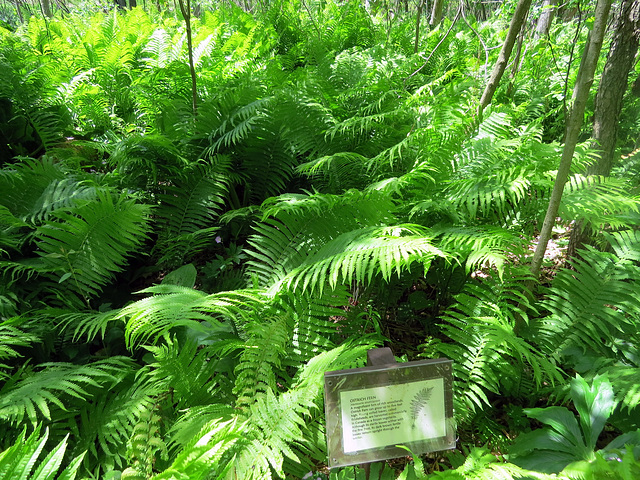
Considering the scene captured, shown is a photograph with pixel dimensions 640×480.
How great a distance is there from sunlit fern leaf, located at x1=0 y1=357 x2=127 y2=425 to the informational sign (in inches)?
35.8

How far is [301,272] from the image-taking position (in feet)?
5.77

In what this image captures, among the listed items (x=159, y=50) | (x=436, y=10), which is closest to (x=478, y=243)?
(x=436, y=10)

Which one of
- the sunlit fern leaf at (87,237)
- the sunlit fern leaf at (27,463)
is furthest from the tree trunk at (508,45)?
the sunlit fern leaf at (27,463)

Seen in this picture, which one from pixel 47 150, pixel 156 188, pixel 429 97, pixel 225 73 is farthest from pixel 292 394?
pixel 225 73

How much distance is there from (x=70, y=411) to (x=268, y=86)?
9.49 feet

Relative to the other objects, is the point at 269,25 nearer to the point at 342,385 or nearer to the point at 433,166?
the point at 433,166

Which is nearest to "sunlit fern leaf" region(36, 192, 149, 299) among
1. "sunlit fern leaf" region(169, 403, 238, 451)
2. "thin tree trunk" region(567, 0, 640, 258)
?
"sunlit fern leaf" region(169, 403, 238, 451)

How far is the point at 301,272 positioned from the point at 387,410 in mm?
787

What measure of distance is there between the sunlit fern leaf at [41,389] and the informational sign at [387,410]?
910 mm

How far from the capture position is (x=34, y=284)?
216 cm

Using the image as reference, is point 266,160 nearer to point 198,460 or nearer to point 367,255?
point 367,255

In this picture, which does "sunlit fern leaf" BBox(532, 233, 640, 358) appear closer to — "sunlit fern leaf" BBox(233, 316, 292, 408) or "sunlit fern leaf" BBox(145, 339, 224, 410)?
"sunlit fern leaf" BBox(233, 316, 292, 408)

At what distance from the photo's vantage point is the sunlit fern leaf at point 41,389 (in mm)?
1341

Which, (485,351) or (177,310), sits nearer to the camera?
(177,310)
